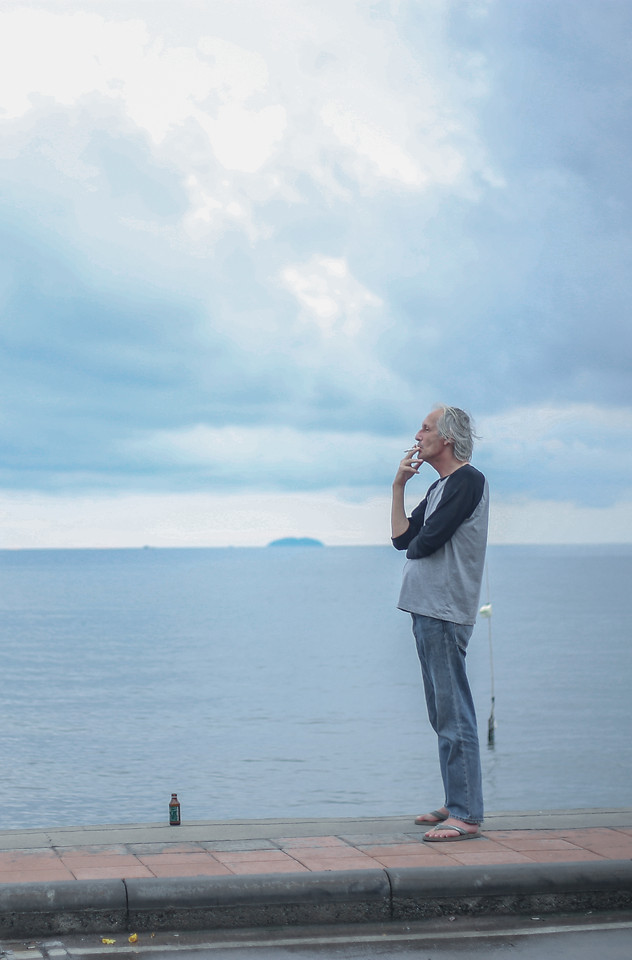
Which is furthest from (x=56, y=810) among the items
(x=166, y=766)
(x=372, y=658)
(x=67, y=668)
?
(x=372, y=658)

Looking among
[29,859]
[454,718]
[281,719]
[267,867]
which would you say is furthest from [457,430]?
[281,719]

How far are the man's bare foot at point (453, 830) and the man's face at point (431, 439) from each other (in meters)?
1.86

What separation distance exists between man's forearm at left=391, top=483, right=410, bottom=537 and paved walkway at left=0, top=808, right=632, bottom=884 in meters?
1.54

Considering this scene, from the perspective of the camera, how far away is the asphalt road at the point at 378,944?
13.6 ft

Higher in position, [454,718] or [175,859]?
[454,718]

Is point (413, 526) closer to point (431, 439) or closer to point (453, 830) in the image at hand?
point (431, 439)

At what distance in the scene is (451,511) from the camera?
5.72m

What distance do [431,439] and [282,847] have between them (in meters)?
2.19

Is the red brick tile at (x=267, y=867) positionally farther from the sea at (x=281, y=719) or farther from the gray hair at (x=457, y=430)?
the sea at (x=281, y=719)

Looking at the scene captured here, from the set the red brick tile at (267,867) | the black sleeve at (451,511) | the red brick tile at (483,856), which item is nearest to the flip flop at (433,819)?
the red brick tile at (483,856)

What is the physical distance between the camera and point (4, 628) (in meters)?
57.8

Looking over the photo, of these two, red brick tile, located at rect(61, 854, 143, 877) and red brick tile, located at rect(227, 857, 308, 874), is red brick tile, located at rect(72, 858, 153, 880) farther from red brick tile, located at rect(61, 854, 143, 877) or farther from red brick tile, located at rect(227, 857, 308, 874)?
red brick tile, located at rect(227, 857, 308, 874)

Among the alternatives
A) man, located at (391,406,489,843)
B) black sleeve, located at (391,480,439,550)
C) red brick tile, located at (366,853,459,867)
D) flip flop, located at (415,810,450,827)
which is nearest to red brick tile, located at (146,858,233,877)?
red brick tile, located at (366,853,459,867)

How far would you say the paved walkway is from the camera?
4801 millimetres
